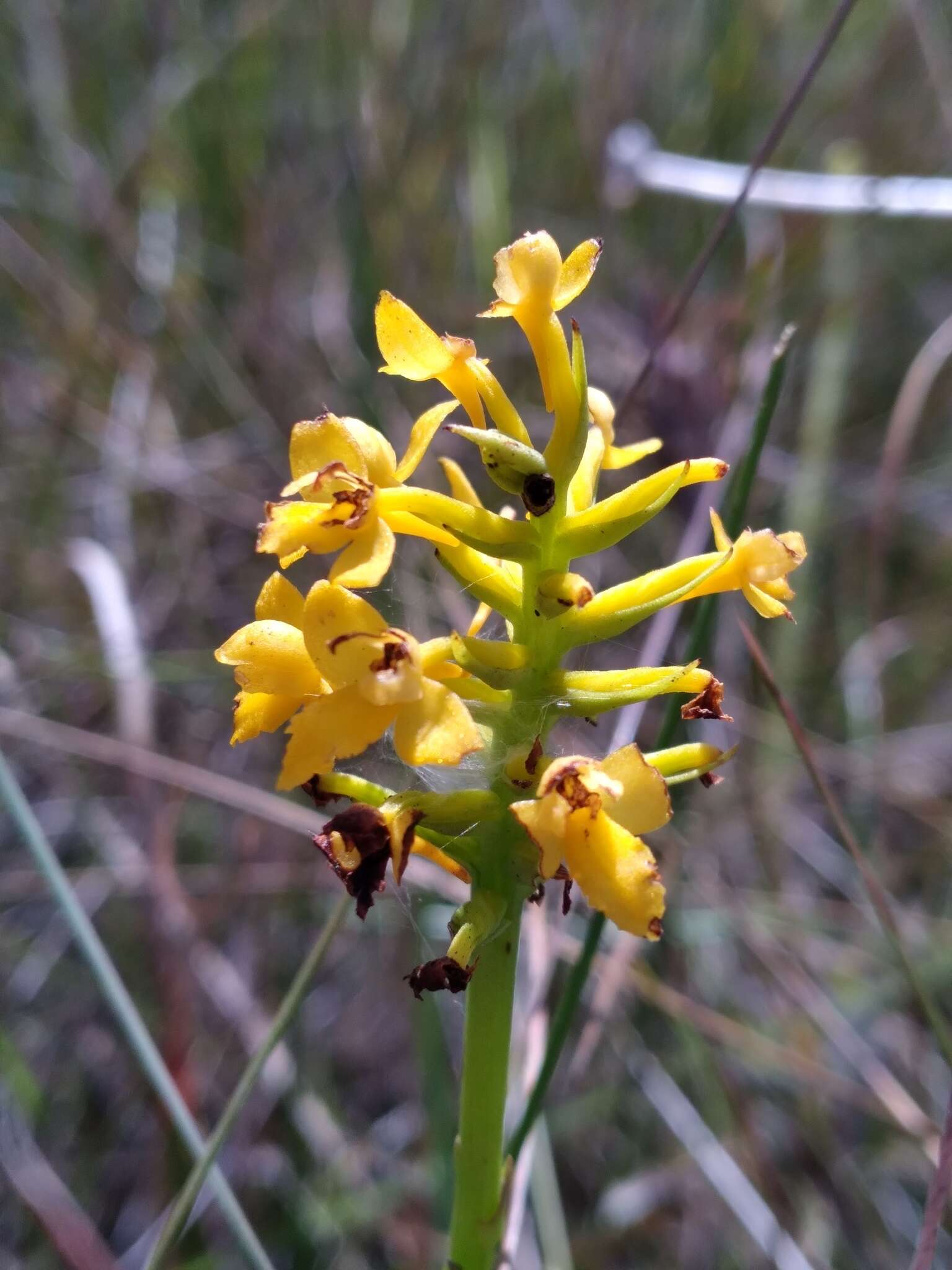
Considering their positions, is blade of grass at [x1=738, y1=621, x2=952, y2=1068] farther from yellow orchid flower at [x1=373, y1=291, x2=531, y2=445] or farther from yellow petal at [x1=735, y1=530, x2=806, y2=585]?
yellow orchid flower at [x1=373, y1=291, x2=531, y2=445]

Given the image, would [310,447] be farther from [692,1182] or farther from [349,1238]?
[692,1182]

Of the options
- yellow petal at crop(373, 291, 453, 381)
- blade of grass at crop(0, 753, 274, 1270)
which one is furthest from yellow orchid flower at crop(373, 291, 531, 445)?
blade of grass at crop(0, 753, 274, 1270)

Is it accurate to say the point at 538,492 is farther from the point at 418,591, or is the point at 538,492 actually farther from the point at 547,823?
the point at 418,591

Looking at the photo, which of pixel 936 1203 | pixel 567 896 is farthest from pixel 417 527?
pixel 936 1203

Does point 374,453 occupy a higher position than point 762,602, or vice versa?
point 374,453

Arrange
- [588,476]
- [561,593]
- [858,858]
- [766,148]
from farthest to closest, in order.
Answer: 1. [766,148]
2. [858,858]
3. [588,476]
4. [561,593]

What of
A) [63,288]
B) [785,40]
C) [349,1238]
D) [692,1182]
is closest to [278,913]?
[349,1238]
